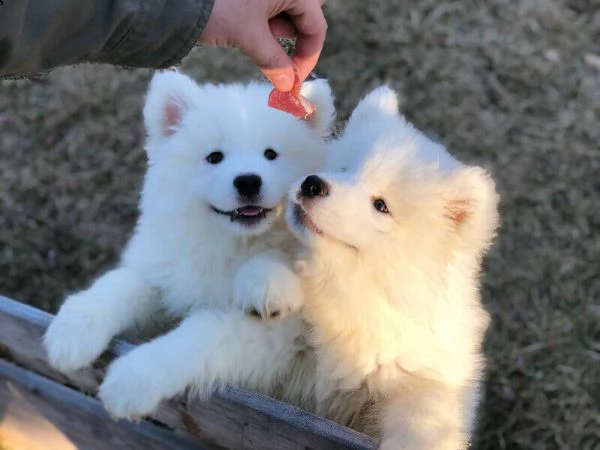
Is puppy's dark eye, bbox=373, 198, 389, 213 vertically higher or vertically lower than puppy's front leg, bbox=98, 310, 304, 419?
higher

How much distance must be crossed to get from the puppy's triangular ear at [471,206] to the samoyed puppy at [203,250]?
487 millimetres

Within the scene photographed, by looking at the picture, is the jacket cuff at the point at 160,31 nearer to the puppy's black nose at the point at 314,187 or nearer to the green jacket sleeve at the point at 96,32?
the green jacket sleeve at the point at 96,32

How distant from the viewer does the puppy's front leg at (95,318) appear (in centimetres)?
216

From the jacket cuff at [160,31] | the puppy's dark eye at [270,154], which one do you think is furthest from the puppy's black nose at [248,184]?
the jacket cuff at [160,31]

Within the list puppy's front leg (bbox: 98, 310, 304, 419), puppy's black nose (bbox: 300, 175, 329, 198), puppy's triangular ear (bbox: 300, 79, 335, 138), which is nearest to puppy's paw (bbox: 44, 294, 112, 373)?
puppy's front leg (bbox: 98, 310, 304, 419)

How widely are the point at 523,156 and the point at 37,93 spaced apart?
9.81 ft

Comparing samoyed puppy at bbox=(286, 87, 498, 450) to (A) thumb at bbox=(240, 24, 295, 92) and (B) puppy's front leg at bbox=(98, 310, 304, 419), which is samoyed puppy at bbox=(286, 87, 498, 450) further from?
(A) thumb at bbox=(240, 24, 295, 92)

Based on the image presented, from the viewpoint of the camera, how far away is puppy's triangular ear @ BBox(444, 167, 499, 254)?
1882 mm

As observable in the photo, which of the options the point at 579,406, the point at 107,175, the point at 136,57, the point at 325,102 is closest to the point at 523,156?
the point at 579,406

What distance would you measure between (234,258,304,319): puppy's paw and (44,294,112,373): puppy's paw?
490 mm

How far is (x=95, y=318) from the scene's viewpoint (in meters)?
2.20

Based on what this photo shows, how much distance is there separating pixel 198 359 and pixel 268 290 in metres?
0.31

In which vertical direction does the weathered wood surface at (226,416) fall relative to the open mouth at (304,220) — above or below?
below

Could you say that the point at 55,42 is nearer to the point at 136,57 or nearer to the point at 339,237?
the point at 136,57
